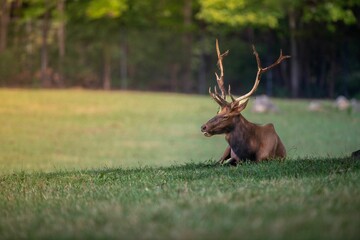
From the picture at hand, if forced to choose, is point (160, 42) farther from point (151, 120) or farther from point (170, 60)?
point (151, 120)

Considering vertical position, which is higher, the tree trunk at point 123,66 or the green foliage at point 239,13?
the green foliage at point 239,13

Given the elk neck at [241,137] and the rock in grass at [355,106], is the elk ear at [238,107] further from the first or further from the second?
the rock in grass at [355,106]

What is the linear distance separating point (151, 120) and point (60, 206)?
19.2m

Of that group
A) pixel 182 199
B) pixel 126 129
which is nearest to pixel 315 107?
pixel 126 129

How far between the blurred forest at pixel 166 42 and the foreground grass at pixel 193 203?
22.8 metres

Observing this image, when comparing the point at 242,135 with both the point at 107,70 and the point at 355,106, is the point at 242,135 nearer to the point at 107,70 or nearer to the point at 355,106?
the point at 355,106

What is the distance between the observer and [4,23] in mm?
34406

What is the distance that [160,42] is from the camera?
33.8m

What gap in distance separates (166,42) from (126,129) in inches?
411

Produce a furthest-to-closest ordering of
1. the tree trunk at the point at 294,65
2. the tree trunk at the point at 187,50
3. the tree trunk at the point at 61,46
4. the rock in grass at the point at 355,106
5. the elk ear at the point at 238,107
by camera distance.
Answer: the tree trunk at the point at 61,46
the tree trunk at the point at 187,50
the tree trunk at the point at 294,65
the rock in grass at the point at 355,106
the elk ear at the point at 238,107

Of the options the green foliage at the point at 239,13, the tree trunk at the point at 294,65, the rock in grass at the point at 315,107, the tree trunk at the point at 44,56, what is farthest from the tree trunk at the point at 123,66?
the rock in grass at the point at 315,107

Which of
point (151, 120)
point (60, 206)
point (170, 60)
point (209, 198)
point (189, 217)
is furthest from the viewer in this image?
point (170, 60)

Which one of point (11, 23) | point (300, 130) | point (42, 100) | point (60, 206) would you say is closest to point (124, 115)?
point (42, 100)

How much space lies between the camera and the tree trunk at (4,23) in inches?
1346
